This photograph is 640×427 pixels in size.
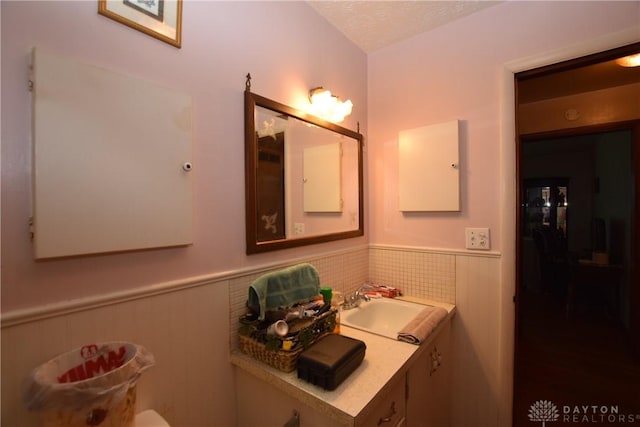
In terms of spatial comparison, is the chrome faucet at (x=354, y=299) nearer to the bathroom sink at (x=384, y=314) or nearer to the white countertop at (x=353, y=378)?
the bathroom sink at (x=384, y=314)

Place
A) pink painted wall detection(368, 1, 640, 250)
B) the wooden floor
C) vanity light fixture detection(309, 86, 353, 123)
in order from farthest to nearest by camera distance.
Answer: the wooden floor < vanity light fixture detection(309, 86, 353, 123) < pink painted wall detection(368, 1, 640, 250)

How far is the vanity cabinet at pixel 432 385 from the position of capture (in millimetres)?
1179

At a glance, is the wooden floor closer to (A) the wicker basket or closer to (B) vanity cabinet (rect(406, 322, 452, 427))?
(B) vanity cabinet (rect(406, 322, 452, 427))

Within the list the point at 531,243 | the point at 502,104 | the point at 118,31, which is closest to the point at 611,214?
the point at 531,243

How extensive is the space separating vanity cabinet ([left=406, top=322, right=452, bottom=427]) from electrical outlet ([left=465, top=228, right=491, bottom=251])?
1.51 feet

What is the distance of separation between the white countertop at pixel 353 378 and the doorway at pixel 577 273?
90 centimetres

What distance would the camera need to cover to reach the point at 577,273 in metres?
3.27

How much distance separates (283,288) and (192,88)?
0.82m

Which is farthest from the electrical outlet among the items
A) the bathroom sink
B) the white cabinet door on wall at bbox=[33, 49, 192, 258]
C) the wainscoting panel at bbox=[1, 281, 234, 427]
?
the white cabinet door on wall at bbox=[33, 49, 192, 258]

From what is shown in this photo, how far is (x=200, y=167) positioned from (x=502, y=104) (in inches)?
59.8

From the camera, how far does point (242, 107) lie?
116 cm

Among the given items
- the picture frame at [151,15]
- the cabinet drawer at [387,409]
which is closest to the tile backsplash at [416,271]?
the cabinet drawer at [387,409]

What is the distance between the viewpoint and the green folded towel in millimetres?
1093

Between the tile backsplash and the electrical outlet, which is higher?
the electrical outlet
